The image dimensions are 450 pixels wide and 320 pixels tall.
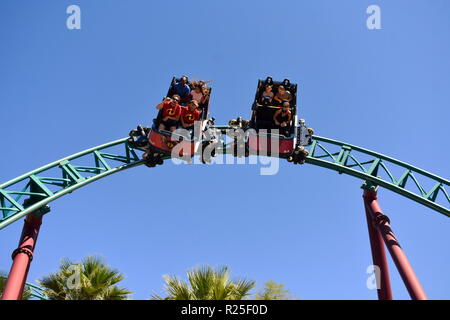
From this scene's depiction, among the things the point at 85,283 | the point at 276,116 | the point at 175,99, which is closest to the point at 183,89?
the point at 175,99

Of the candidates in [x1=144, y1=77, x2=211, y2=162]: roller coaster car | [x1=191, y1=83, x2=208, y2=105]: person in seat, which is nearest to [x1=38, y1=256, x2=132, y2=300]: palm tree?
[x1=144, y1=77, x2=211, y2=162]: roller coaster car

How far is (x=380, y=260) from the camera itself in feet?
22.3

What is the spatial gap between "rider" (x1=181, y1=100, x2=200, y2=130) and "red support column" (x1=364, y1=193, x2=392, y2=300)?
2938 mm

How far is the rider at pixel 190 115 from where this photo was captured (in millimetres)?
6934

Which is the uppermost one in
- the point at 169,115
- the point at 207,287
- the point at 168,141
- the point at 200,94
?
the point at 200,94

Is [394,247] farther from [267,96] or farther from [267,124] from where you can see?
[267,96]

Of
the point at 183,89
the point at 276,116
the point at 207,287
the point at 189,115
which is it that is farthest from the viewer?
the point at 183,89

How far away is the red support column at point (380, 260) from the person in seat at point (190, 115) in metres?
2.94

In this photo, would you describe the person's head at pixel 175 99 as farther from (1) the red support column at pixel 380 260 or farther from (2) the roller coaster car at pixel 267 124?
(1) the red support column at pixel 380 260

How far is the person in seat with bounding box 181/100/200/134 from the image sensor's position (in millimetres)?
6934

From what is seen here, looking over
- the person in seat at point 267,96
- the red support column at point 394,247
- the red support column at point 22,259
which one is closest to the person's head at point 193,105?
the person in seat at point 267,96

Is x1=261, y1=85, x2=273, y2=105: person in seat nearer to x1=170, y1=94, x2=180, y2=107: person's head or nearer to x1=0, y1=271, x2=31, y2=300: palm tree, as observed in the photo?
x1=170, y1=94, x2=180, y2=107: person's head

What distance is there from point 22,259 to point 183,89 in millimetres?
3396
